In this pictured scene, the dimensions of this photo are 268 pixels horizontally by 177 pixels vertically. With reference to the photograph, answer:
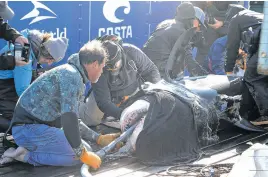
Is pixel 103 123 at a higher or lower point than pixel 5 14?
lower

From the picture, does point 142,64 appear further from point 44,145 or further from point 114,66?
point 44,145

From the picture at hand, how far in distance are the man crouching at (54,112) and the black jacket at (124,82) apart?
2.16 feet

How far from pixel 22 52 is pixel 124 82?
114cm

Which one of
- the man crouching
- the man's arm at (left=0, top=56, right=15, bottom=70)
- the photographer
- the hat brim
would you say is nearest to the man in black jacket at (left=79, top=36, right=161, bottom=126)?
the photographer

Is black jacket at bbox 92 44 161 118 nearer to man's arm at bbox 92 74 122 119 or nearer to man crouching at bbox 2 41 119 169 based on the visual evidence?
man's arm at bbox 92 74 122 119

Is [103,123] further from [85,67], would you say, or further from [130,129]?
[85,67]

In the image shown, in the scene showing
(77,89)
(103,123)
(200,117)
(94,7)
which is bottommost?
(103,123)

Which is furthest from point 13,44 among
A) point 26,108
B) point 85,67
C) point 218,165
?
point 218,165

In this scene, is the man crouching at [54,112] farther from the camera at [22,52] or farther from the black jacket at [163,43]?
the black jacket at [163,43]

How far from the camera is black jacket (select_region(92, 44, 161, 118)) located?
4.86m

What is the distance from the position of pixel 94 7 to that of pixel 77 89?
3.56 meters

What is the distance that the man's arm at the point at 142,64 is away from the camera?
5.14 metres

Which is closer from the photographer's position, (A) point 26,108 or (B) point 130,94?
(A) point 26,108

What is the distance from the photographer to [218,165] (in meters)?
3.91
